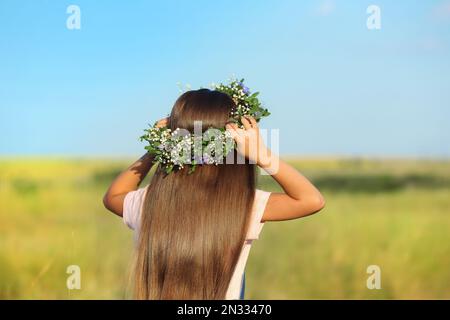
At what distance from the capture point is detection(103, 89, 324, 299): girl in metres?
3.13

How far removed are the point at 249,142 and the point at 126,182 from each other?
967 millimetres

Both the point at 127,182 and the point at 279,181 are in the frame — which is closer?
the point at 279,181

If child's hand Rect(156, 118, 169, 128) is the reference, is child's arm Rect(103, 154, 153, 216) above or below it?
below

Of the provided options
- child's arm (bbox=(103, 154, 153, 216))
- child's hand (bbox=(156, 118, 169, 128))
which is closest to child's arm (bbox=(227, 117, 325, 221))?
child's hand (bbox=(156, 118, 169, 128))

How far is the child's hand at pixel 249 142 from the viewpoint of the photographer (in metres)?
3.14

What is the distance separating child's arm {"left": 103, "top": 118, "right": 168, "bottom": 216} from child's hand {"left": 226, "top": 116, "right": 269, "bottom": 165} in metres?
0.77

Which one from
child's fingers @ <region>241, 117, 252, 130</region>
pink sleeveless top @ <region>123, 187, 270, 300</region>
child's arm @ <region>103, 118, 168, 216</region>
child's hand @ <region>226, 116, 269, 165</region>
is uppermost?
child's fingers @ <region>241, 117, 252, 130</region>

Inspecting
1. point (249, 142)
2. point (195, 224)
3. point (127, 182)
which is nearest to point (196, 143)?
point (249, 142)

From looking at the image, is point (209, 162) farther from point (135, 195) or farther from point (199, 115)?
point (135, 195)

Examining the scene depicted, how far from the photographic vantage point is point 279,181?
10.6 feet

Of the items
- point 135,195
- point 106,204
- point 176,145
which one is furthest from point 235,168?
point 106,204

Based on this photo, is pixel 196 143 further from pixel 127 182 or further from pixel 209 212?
pixel 127 182

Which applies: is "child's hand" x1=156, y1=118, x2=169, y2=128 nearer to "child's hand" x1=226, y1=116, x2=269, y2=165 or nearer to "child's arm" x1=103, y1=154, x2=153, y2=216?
"child's arm" x1=103, y1=154, x2=153, y2=216

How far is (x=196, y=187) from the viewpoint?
320 cm
